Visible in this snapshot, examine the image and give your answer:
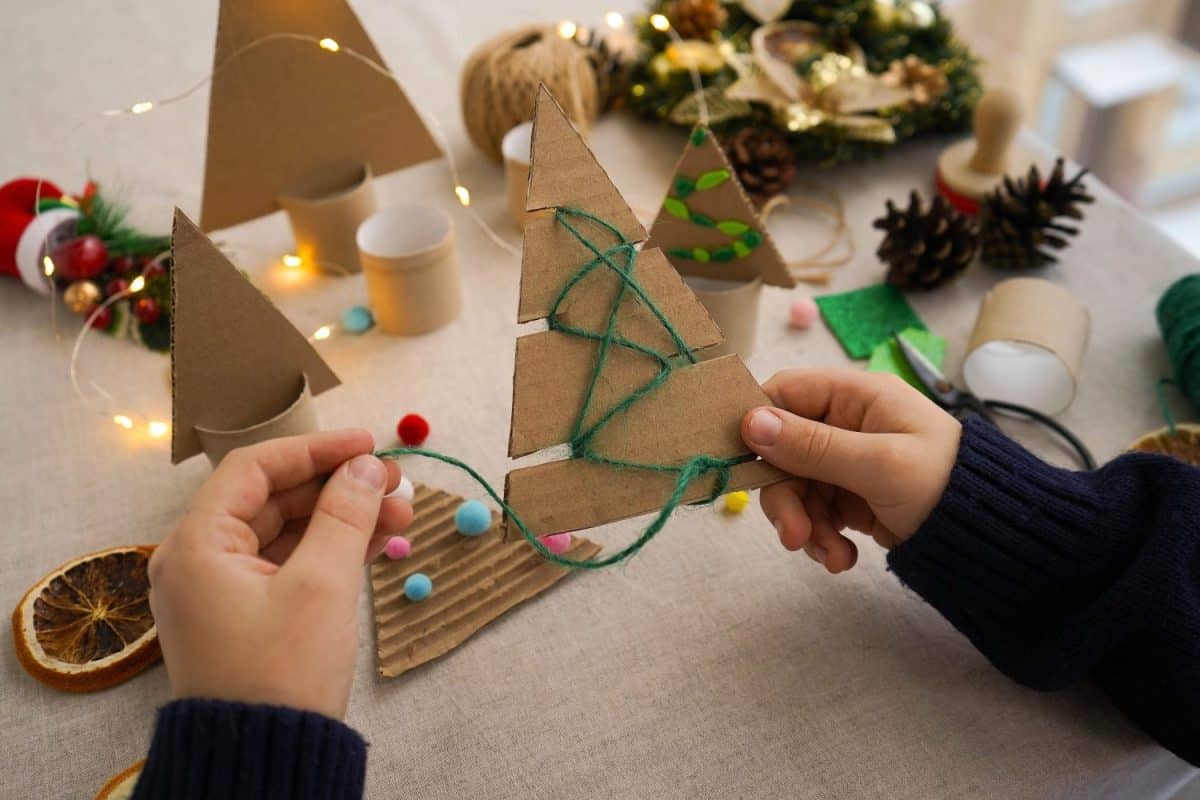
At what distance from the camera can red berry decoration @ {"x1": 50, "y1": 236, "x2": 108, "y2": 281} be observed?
3.60 ft

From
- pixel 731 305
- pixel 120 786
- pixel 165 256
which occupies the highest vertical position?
pixel 731 305

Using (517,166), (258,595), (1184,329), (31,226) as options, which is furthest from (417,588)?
(1184,329)

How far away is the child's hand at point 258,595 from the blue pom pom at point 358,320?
1.43ft

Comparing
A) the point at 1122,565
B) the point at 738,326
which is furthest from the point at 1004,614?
the point at 738,326

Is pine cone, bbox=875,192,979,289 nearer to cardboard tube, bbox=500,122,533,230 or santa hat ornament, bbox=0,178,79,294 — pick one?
cardboard tube, bbox=500,122,533,230

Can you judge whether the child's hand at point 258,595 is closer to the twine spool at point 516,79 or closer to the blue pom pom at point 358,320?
the blue pom pom at point 358,320

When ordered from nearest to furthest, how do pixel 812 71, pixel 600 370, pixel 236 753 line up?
pixel 236 753 → pixel 600 370 → pixel 812 71

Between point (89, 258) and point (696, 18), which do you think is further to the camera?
point (696, 18)

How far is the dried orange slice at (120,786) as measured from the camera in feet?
2.30

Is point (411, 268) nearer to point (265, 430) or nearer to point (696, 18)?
point (265, 430)

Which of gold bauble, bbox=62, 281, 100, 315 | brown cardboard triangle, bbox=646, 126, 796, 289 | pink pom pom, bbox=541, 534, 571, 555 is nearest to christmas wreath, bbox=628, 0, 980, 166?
brown cardboard triangle, bbox=646, 126, 796, 289

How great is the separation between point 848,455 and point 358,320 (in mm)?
632

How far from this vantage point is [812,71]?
4.22ft

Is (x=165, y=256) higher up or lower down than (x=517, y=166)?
lower down
